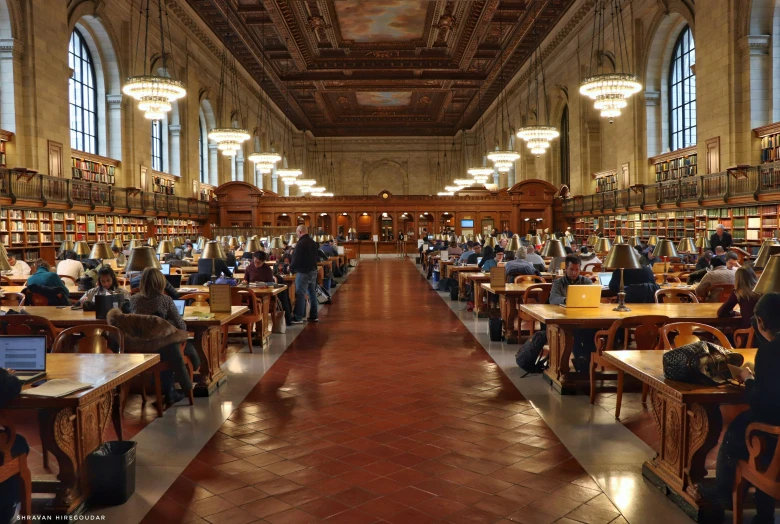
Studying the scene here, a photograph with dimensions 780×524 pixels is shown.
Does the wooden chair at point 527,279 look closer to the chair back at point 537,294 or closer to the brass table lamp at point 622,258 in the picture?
the chair back at point 537,294

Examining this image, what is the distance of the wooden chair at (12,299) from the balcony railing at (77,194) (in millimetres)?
7121

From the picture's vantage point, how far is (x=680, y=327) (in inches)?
181

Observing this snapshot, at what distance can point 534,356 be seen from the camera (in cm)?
641

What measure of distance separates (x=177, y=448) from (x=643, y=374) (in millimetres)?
2944

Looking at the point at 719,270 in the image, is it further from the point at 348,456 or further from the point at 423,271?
the point at 423,271

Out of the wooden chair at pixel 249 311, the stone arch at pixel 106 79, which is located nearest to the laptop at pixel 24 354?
the wooden chair at pixel 249 311

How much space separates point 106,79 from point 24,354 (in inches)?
702

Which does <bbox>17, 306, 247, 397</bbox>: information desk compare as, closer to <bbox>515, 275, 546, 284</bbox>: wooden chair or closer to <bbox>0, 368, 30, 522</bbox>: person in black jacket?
<bbox>0, 368, 30, 522</bbox>: person in black jacket

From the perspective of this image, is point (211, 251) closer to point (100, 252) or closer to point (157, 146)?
point (100, 252)

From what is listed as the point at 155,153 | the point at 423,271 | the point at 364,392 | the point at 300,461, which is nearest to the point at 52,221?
the point at 155,153

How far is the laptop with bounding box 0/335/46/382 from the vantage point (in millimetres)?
3547

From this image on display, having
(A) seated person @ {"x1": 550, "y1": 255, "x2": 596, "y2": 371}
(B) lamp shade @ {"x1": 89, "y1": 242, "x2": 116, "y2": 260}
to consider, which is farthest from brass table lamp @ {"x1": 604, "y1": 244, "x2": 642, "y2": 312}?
(B) lamp shade @ {"x1": 89, "y1": 242, "x2": 116, "y2": 260}

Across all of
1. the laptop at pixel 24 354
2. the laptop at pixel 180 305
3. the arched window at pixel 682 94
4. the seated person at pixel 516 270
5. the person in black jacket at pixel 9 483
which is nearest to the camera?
the person in black jacket at pixel 9 483

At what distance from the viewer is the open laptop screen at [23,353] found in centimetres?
355
